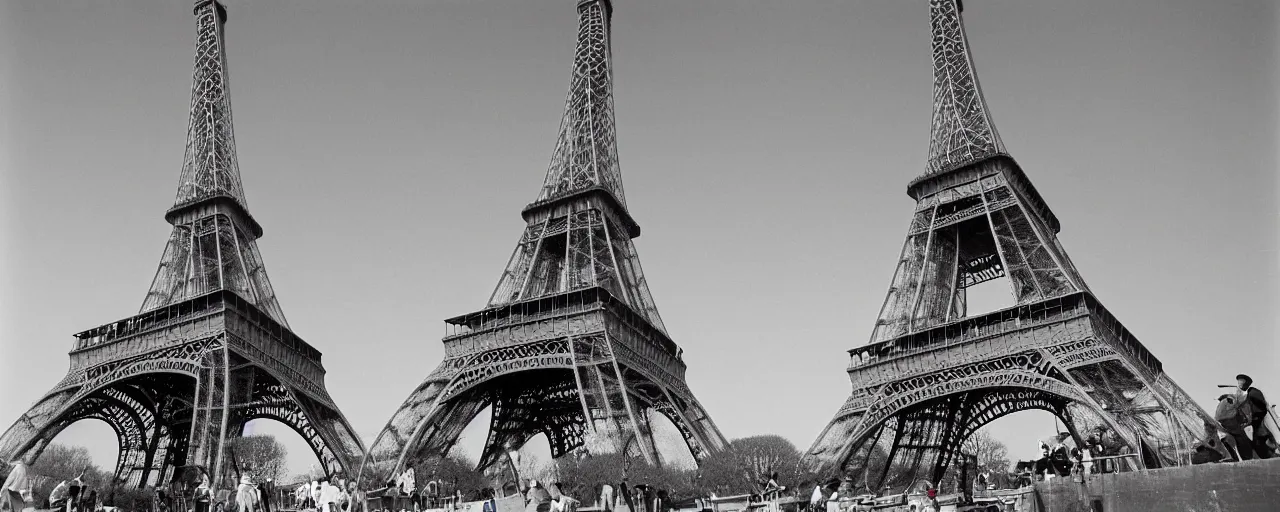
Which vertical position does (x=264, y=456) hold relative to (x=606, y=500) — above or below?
above

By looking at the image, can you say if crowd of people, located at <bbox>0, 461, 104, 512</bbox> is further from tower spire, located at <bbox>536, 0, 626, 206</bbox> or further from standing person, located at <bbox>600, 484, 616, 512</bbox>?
tower spire, located at <bbox>536, 0, 626, 206</bbox>

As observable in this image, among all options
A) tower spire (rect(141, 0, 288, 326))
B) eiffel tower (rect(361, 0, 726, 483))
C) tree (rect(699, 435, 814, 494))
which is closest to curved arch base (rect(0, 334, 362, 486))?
tower spire (rect(141, 0, 288, 326))

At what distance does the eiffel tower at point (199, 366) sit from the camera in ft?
169

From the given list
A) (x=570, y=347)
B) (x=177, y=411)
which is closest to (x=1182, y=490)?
(x=570, y=347)

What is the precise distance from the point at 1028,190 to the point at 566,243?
81.2 ft

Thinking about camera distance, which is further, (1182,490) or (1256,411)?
(1182,490)

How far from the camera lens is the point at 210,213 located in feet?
200

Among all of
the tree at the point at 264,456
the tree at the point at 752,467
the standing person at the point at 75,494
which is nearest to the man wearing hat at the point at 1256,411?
the standing person at the point at 75,494

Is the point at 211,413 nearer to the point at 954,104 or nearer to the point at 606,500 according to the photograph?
the point at 606,500

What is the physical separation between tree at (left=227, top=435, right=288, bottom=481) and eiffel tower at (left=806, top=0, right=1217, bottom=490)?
32.4m

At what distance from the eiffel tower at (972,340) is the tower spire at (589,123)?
17477 mm

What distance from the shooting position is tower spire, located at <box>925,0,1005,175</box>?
5981 cm

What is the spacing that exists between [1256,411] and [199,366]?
46.1 meters

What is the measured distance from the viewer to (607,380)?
4981cm
